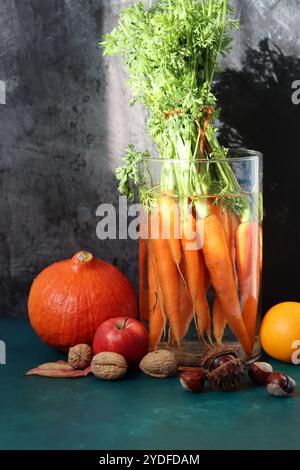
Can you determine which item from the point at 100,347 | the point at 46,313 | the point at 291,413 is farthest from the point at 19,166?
the point at 291,413

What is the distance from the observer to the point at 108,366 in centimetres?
126

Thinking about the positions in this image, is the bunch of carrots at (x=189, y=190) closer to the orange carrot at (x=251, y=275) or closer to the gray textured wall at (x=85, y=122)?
the orange carrot at (x=251, y=275)

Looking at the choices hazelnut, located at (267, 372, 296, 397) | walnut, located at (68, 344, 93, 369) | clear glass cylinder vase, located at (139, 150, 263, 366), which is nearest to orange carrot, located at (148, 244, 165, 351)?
clear glass cylinder vase, located at (139, 150, 263, 366)

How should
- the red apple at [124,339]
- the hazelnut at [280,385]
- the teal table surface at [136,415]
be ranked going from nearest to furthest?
the teal table surface at [136,415]
the hazelnut at [280,385]
the red apple at [124,339]

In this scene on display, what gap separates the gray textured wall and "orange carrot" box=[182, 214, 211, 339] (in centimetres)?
30

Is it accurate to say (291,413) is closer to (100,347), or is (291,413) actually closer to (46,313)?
(100,347)

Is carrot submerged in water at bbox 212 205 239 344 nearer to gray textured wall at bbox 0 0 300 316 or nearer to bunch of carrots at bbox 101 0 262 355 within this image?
bunch of carrots at bbox 101 0 262 355

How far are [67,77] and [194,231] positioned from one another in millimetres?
457

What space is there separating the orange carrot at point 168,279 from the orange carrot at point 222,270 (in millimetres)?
59

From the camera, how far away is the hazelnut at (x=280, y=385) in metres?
1.19

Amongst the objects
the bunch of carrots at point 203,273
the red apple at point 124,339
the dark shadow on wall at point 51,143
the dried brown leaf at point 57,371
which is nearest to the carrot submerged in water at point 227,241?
the bunch of carrots at point 203,273

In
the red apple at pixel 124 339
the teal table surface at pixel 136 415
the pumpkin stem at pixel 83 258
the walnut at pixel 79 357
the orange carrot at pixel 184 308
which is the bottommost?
the teal table surface at pixel 136 415

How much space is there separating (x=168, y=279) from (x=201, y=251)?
0.24ft

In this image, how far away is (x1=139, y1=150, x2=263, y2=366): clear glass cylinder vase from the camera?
1269 mm
